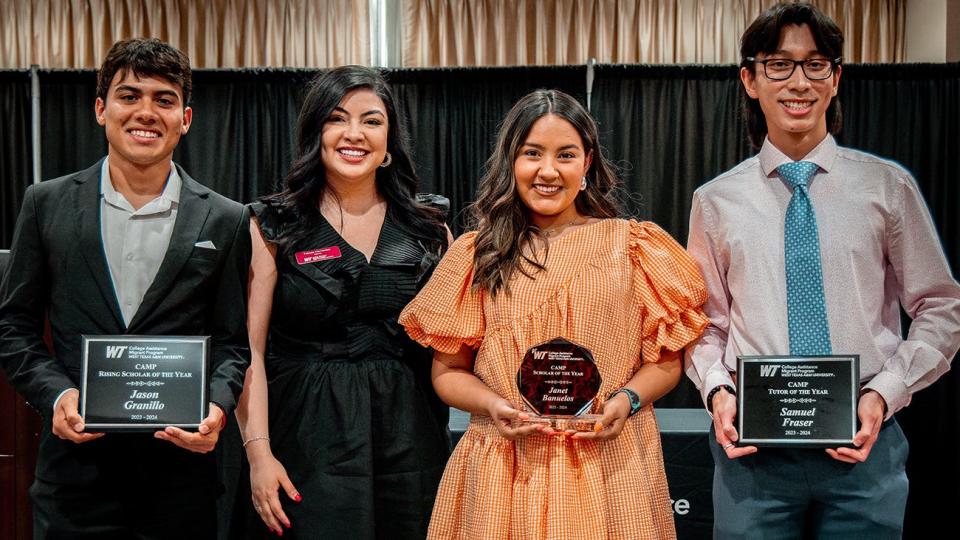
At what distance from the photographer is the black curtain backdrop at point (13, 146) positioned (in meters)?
5.65

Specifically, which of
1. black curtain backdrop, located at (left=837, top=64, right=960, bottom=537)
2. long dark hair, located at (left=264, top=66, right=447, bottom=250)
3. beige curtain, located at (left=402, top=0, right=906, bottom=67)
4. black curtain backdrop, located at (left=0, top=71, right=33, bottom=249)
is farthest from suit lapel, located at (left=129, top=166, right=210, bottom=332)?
black curtain backdrop, located at (left=837, top=64, right=960, bottom=537)

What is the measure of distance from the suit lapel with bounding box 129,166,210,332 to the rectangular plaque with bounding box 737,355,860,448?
1.33 meters

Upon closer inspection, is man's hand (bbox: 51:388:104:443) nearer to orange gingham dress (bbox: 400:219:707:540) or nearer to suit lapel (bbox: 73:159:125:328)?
suit lapel (bbox: 73:159:125:328)

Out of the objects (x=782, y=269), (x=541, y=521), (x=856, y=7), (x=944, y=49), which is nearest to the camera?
(x=541, y=521)

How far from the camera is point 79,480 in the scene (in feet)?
6.90

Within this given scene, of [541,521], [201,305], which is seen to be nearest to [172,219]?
[201,305]

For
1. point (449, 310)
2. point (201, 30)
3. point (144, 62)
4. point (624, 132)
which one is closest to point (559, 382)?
point (449, 310)

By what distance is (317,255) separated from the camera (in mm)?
2404

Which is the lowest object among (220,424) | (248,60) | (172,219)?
(220,424)

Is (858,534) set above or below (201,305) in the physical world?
below

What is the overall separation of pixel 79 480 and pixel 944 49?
5189mm

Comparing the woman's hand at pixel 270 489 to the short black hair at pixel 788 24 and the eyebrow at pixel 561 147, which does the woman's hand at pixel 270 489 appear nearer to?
the eyebrow at pixel 561 147

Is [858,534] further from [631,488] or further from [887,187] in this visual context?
[887,187]

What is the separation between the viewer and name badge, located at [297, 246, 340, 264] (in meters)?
2.40
